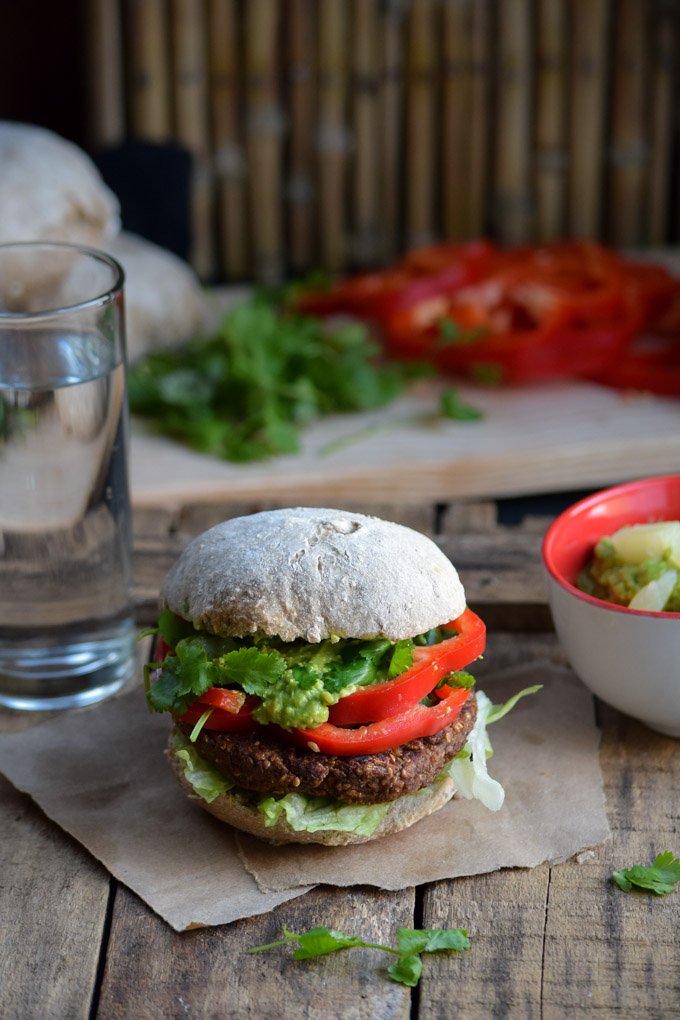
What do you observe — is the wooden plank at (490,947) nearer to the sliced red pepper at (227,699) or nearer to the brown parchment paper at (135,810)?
the brown parchment paper at (135,810)

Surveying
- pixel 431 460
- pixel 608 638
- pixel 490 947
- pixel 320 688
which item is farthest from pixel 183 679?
pixel 431 460

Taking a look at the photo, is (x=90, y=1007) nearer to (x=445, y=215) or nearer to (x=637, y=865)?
(x=637, y=865)

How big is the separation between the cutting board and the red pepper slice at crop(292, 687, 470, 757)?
3.69 feet

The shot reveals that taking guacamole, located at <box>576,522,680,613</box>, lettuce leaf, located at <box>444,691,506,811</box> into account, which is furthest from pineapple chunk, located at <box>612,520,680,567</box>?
lettuce leaf, located at <box>444,691,506,811</box>

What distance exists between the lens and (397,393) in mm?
3271

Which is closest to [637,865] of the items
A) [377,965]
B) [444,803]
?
[444,803]

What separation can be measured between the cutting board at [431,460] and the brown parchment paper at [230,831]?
0.82 metres

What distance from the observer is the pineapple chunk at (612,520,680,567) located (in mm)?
2033

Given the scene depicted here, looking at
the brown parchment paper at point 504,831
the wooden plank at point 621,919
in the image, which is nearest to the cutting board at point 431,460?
the brown parchment paper at point 504,831

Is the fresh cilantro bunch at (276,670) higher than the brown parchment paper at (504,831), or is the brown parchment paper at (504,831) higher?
the fresh cilantro bunch at (276,670)

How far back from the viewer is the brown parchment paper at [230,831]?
5.90 feet

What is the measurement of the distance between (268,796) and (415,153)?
2.79 m

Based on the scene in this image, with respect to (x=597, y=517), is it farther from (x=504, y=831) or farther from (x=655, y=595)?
(x=504, y=831)

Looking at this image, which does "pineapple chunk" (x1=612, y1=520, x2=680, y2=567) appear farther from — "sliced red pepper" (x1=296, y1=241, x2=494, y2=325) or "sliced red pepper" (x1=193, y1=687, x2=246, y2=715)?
"sliced red pepper" (x1=296, y1=241, x2=494, y2=325)
